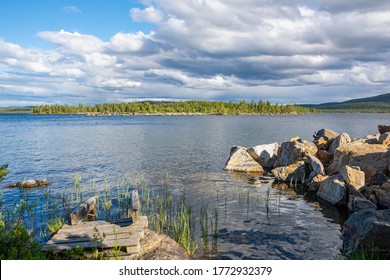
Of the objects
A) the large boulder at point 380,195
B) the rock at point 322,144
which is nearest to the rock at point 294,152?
the rock at point 322,144

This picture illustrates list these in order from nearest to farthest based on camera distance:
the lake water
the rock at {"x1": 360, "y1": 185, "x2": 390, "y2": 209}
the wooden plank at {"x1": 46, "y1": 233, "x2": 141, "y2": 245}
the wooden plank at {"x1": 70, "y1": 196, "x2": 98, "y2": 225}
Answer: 1. the wooden plank at {"x1": 46, "y1": 233, "x2": 141, "y2": 245}
2. the wooden plank at {"x1": 70, "y1": 196, "x2": 98, "y2": 225}
3. the lake water
4. the rock at {"x1": 360, "y1": 185, "x2": 390, "y2": 209}

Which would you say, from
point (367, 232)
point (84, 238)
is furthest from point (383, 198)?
point (84, 238)

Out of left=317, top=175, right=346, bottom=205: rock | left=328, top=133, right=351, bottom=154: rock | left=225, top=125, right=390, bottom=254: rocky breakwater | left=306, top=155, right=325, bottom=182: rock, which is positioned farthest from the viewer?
left=328, top=133, right=351, bottom=154: rock

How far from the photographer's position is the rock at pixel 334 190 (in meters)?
19.5

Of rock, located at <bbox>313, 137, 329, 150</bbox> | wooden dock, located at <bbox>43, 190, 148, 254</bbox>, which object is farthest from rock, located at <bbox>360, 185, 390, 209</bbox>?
wooden dock, located at <bbox>43, 190, 148, 254</bbox>

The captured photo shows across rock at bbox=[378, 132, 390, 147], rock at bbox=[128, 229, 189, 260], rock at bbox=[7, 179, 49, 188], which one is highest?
rock at bbox=[378, 132, 390, 147]

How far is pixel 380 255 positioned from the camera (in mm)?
11930

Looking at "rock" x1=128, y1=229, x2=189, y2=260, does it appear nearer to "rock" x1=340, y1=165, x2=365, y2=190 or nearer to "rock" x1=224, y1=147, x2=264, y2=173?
"rock" x1=340, y1=165, x2=365, y2=190

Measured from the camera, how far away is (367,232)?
12.3 m

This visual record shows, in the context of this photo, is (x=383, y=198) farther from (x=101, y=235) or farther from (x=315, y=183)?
(x=101, y=235)

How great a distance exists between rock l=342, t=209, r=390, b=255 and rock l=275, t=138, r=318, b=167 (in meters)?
14.8

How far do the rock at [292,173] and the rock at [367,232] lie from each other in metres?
12.0

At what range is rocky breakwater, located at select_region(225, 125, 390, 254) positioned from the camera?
12.8 meters
